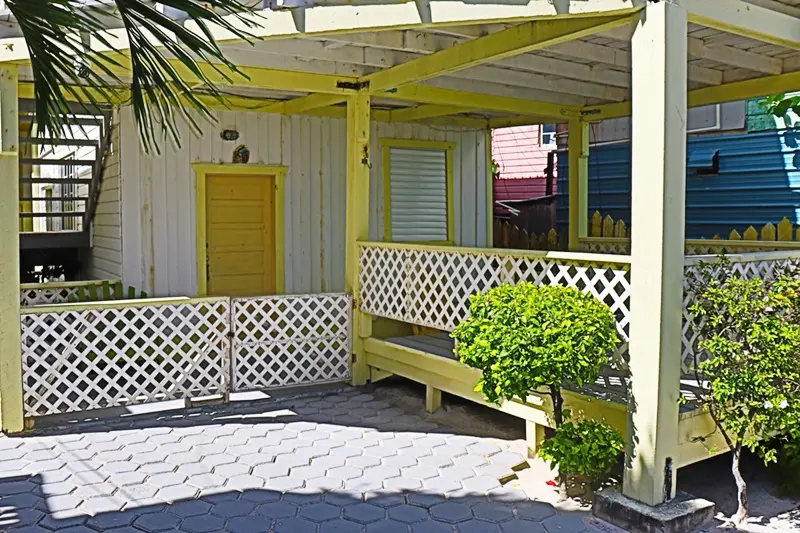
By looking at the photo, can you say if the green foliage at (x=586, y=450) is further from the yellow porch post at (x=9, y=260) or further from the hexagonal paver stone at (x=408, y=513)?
the yellow porch post at (x=9, y=260)

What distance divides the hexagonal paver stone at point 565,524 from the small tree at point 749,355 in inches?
38.8

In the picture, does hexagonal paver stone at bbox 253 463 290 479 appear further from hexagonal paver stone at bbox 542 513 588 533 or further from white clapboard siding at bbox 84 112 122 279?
white clapboard siding at bbox 84 112 122 279

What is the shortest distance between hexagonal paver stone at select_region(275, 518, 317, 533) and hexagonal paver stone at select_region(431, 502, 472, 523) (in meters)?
0.77

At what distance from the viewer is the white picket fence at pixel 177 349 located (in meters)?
6.45

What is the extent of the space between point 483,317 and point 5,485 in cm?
341

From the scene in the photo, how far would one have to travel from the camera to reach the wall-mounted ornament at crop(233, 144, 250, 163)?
9008 mm

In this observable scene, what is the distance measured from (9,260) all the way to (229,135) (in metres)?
3.51

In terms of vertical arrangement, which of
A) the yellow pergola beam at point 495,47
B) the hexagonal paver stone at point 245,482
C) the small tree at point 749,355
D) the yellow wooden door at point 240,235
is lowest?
the hexagonal paver stone at point 245,482

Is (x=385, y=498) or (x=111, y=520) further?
(x=385, y=498)

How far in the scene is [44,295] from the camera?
28.2 feet

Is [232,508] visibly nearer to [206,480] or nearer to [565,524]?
[206,480]

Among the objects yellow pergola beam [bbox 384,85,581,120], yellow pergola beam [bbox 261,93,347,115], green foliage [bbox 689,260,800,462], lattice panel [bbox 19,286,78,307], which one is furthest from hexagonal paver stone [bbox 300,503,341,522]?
lattice panel [bbox 19,286,78,307]

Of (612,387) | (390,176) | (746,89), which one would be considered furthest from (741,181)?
(612,387)

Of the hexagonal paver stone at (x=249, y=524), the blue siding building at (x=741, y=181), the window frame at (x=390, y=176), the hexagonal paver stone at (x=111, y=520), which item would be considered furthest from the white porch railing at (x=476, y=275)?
the blue siding building at (x=741, y=181)
